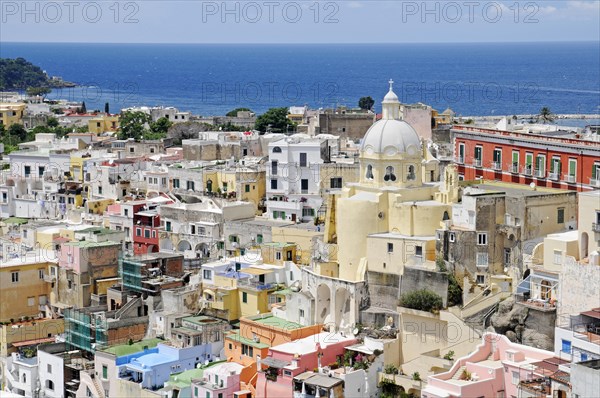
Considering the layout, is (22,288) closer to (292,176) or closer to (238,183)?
(238,183)

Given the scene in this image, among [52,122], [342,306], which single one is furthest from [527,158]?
[52,122]

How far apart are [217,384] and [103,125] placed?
161 feet

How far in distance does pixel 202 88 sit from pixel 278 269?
12374cm

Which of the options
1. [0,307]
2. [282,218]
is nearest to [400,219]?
[282,218]

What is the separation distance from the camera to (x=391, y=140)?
135 ft

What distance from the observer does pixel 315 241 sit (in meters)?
43.7

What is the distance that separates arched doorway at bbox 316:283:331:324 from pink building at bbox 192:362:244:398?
350cm

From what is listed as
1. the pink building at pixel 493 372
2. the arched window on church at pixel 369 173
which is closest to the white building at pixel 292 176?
the arched window on church at pixel 369 173

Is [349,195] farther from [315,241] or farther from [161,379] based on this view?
[161,379]

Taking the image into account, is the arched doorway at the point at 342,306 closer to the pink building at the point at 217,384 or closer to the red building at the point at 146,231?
the pink building at the point at 217,384

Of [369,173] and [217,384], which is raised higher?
[369,173]

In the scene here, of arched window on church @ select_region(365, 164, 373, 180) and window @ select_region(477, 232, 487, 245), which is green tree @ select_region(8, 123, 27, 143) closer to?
arched window on church @ select_region(365, 164, 373, 180)

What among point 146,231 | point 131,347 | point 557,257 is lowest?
point 131,347

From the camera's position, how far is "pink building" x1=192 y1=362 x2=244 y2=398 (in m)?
36.8
